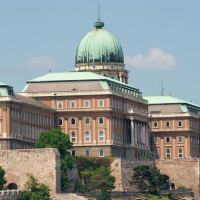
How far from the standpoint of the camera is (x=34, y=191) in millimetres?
184625

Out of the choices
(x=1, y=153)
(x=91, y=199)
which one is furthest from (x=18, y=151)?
(x=91, y=199)

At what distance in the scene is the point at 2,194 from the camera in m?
175

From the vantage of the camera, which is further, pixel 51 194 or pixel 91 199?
pixel 91 199

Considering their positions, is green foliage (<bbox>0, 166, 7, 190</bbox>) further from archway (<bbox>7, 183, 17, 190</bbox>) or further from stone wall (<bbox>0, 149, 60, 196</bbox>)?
archway (<bbox>7, 183, 17, 190</bbox>)

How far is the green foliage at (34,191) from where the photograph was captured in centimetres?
18188

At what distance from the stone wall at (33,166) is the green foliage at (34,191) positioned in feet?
2.93

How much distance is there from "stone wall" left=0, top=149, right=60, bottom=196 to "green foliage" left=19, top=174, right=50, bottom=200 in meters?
0.89

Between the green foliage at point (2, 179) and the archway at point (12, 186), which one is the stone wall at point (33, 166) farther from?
the green foliage at point (2, 179)

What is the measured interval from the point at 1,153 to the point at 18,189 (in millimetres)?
6435

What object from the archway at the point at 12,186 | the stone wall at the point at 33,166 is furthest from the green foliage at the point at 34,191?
the archway at the point at 12,186

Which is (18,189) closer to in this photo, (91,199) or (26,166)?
(26,166)

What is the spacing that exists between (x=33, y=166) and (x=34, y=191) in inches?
173

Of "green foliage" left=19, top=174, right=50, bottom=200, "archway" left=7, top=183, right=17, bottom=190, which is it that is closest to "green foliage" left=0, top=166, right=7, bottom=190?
"archway" left=7, top=183, right=17, bottom=190

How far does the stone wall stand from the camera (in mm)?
187000
